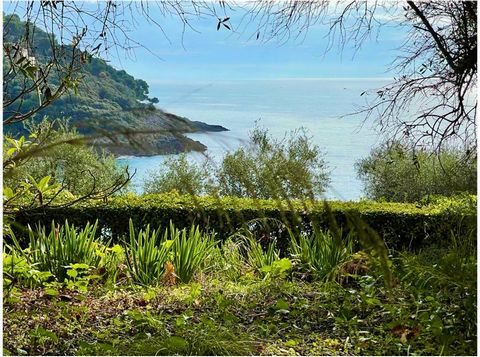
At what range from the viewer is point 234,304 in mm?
3053

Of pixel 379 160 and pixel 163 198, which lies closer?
pixel 163 198

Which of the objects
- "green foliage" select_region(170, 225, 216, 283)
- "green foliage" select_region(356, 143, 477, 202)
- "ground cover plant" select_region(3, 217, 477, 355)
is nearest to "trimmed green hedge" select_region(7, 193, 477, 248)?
"ground cover plant" select_region(3, 217, 477, 355)

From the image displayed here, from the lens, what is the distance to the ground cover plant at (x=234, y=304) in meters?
2.46

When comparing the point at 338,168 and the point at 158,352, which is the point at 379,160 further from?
the point at 158,352

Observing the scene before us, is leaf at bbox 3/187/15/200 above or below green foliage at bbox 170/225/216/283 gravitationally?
above

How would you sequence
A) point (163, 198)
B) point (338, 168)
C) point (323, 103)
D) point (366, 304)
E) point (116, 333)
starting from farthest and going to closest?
point (338, 168), point (323, 103), point (163, 198), point (366, 304), point (116, 333)

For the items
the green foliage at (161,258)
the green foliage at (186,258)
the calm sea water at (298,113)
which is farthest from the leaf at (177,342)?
the calm sea water at (298,113)

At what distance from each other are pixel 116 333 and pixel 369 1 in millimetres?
2012

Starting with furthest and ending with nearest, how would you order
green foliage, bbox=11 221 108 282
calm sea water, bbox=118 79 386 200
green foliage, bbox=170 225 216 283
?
calm sea water, bbox=118 79 386 200, green foliage, bbox=170 225 216 283, green foliage, bbox=11 221 108 282

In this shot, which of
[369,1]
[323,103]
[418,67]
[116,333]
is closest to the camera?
[116,333]

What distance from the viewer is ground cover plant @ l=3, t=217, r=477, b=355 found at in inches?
96.9

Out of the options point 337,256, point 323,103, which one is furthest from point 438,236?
point 323,103

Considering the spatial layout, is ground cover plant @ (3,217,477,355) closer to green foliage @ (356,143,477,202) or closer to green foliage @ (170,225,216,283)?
green foliage @ (170,225,216,283)

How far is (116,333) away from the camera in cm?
266
